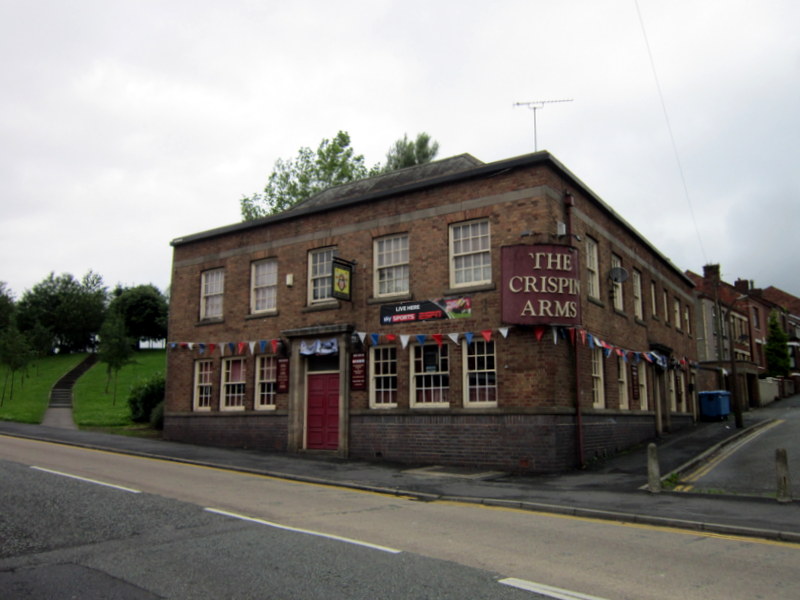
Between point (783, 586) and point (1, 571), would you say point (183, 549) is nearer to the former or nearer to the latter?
point (1, 571)

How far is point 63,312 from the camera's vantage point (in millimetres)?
72938

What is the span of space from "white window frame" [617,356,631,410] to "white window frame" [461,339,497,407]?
599cm

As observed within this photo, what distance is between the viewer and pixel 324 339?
19.5 meters

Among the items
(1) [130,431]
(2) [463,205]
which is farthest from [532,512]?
(1) [130,431]

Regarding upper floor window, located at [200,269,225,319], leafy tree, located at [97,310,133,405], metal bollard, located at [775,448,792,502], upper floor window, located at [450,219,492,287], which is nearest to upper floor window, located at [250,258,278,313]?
upper floor window, located at [200,269,225,319]

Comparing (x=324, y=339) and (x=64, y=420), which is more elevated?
(x=324, y=339)

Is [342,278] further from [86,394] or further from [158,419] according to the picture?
[86,394]

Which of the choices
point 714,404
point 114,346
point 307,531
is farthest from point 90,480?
point 114,346

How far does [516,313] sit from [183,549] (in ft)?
34.2

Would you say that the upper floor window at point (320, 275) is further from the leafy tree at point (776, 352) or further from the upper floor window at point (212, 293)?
the leafy tree at point (776, 352)

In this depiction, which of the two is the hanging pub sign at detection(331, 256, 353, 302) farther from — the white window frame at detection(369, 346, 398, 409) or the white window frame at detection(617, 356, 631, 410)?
the white window frame at detection(617, 356, 631, 410)

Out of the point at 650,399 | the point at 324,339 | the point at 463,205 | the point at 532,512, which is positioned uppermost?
the point at 463,205

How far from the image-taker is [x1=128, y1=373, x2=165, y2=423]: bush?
29.3 metres

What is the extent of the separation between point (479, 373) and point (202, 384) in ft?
35.8
